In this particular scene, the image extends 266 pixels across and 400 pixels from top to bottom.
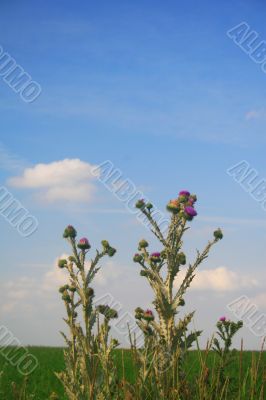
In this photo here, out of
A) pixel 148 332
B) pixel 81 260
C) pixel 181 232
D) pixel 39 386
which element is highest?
pixel 181 232

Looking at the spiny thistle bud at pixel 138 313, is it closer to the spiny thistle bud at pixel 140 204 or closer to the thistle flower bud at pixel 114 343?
the thistle flower bud at pixel 114 343

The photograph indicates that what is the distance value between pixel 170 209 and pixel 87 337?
1.89 metres

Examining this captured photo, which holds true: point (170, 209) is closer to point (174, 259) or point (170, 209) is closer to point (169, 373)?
point (174, 259)

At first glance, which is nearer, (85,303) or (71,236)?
(85,303)

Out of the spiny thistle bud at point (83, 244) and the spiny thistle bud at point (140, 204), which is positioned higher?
the spiny thistle bud at point (140, 204)

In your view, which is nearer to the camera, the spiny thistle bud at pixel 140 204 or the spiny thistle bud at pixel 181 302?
the spiny thistle bud at pixel 181 302

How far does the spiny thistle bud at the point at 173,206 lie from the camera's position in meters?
6.31

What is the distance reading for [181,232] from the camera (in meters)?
6.20

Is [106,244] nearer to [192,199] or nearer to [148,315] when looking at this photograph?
[148,315]

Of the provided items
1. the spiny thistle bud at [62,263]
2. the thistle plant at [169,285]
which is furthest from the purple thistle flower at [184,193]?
the spiny thistle bud at [62,263]

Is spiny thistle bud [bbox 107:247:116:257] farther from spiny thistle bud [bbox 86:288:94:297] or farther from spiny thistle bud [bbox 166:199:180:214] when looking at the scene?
spiny thistle bud [bbox 166:199:180:214]

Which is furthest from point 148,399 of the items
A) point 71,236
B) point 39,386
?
point 39,386

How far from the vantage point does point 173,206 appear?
6312mm

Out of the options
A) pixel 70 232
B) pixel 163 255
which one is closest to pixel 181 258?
pixel 163 255
